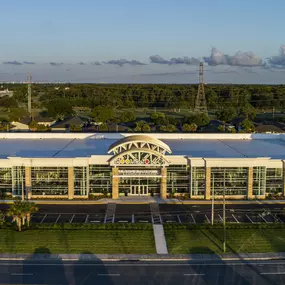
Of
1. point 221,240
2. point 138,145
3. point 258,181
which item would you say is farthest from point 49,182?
point 258,181

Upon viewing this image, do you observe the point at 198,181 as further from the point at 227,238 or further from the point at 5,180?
the point at 5,180

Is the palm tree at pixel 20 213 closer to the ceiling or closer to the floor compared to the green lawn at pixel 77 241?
closer to the ceiling

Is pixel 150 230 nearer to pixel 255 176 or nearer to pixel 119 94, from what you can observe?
pixel 255 176

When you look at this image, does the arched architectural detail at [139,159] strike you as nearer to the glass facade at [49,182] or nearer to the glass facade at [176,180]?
the glass facade at [176,180]

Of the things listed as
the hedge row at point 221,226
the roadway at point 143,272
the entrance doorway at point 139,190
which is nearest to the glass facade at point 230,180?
the entrance doorway at point 139,190

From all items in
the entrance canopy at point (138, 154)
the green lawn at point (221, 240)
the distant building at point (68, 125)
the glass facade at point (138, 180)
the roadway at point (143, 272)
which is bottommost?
the roadway at point (143, 272)

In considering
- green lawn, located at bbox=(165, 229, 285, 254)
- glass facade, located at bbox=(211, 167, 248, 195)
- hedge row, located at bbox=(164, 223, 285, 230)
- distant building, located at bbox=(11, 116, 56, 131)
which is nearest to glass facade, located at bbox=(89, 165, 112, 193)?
glass facade, located at bbox=(211, 167, 248, 195)

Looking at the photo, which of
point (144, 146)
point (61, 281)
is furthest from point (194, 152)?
point (61, 281)
